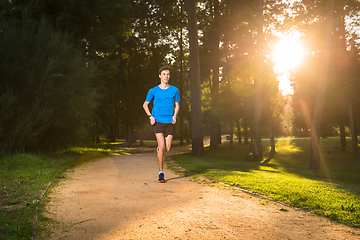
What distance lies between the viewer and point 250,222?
421cm

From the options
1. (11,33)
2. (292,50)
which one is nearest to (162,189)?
(11,33)

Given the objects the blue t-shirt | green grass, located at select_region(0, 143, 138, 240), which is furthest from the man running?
green grass, located at select_region(0, 143, 138, 240)

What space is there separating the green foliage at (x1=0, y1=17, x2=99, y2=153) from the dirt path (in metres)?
6.43

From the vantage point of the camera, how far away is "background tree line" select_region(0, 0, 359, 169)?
475 inches

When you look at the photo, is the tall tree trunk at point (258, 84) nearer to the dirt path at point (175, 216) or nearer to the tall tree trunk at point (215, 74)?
the tall tree trunk at point (215, 74)

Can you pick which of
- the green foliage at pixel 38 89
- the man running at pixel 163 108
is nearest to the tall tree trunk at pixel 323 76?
the man running at pixel 163 108

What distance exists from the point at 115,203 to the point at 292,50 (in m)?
20.8

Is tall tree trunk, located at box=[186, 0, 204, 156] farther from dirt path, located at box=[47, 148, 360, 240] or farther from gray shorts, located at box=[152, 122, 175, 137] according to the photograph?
dirt path, located at box=[47, 148, 360, 240]

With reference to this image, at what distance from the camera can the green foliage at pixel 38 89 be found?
36.6ft

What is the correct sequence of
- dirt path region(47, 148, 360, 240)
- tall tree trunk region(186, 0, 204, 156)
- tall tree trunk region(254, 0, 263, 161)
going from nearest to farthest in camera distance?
dirt path region(47, 148, 360, 240)
tall tree trunk region(186, 0, 204, 156)
tall tree trunk region(254, 0, 263, 161)

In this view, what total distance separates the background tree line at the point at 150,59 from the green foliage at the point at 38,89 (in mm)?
48

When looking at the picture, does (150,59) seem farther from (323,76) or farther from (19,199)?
(19,199)

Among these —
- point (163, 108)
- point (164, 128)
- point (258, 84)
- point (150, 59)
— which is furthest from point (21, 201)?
point (150, 59)

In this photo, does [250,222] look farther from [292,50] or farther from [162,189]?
[292,50]
